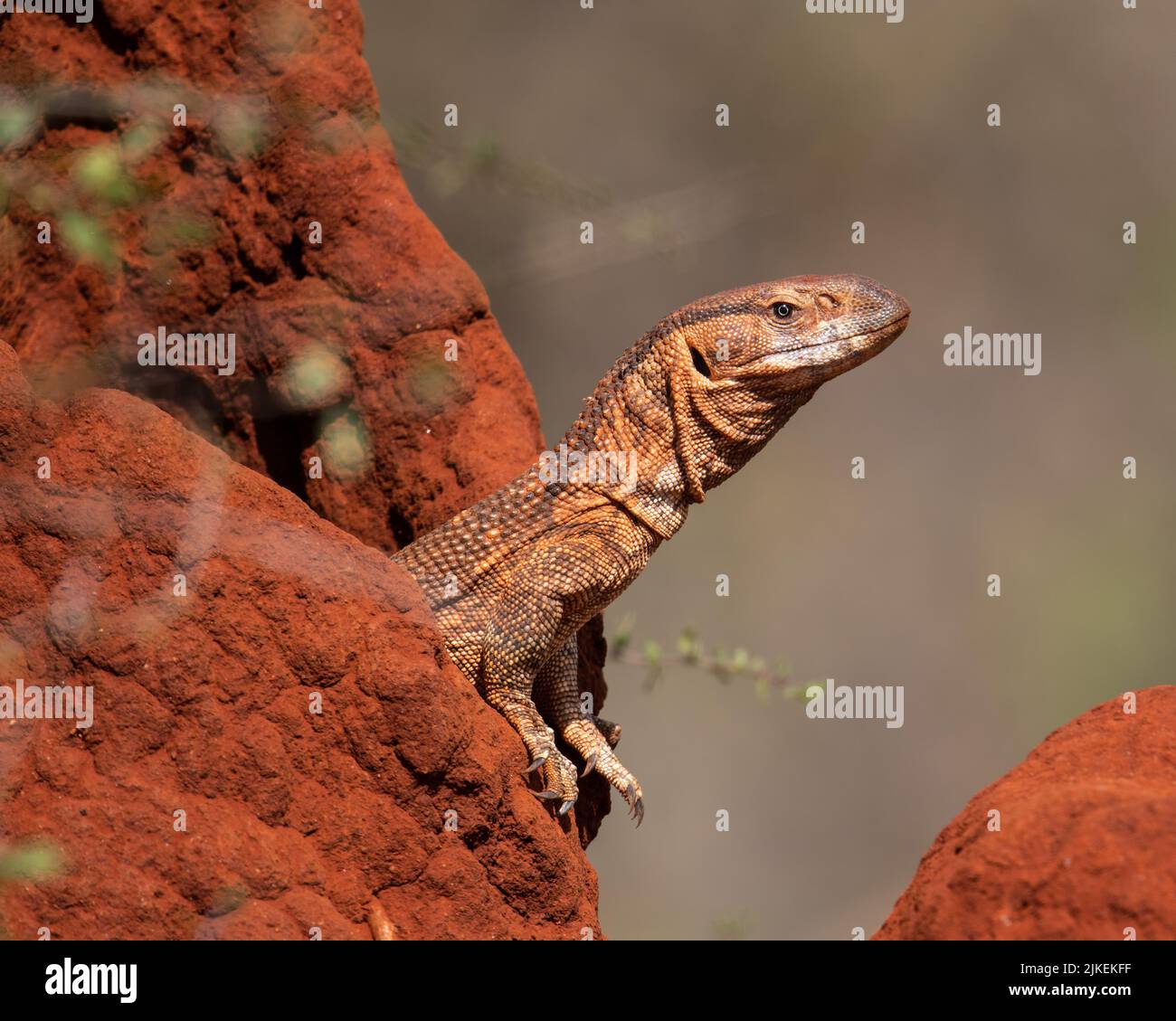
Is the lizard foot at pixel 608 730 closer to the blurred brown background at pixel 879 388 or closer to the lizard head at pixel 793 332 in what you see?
the lizard head at pixel 793 332

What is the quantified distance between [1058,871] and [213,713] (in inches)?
111

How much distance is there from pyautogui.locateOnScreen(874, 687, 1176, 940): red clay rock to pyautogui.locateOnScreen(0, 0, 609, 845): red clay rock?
2.39 m

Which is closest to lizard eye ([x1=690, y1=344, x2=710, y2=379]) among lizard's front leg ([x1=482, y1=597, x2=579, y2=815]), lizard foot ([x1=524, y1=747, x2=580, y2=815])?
lizard's front leg ([x1=482, y1=597, x2=579, y2=815])

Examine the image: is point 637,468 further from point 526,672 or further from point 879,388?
point 879,388

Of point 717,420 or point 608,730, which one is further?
point 608,730

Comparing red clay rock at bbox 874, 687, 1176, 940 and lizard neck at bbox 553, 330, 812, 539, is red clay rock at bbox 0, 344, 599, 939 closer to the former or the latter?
lizard neck at bbox 553, 330, 812, 539

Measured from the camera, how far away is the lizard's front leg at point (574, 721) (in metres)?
6.88

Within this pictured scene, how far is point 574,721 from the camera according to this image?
6.97 m

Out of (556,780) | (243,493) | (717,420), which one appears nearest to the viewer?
(243,493)

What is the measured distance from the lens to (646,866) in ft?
51.5

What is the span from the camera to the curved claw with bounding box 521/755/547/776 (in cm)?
618

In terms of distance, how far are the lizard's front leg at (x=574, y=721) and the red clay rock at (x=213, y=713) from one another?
109 cm

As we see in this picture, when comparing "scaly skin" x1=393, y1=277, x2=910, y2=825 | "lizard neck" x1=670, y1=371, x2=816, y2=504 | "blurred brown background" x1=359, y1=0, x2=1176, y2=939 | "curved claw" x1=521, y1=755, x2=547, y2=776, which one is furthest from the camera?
"blurred brown background" x1=359, y1=0, x2=1176, y2=939

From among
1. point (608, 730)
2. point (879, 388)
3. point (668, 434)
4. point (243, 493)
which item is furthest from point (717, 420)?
point (879, 388)
